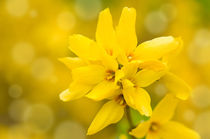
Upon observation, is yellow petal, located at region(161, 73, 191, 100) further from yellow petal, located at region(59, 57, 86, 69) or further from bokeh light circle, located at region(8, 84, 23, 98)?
bokeh light circle, located at region(8, 84, 23, 98)

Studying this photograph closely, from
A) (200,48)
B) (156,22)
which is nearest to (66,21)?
(156,22)

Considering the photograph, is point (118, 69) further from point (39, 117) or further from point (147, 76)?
point (39, 117)

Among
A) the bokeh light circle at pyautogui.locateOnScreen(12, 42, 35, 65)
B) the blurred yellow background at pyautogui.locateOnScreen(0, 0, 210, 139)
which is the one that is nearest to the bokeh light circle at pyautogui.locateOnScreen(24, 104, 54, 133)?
the blurred yellow background at pyautogui.locateOnScreen(0, 0, 210, 139)

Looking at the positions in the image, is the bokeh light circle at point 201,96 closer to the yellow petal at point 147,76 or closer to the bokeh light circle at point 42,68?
the bokeh light circle at point 42,68

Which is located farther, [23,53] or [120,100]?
[23,53]

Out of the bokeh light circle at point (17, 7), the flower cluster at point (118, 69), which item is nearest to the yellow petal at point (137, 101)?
the flower cluster at point (118, 69)

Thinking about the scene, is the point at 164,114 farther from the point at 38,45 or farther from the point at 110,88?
the point at 38,45
